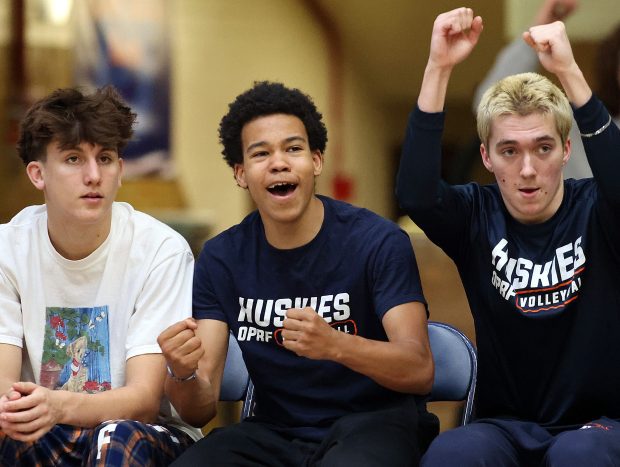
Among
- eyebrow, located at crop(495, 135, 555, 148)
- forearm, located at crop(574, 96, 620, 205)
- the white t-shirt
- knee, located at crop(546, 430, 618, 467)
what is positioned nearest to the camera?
knee, located at crop(546, 430, 618, 467)

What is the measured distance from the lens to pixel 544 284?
10.1 feet

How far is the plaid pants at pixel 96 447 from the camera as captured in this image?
2949 millimetres

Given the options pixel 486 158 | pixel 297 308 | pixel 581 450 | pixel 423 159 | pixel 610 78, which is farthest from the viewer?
pixel 610 78

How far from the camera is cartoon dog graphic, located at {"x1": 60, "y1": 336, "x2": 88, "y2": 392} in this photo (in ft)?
10.8

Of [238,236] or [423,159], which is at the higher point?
[423,159]

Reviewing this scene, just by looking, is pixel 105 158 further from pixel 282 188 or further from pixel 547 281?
pixel 547 281

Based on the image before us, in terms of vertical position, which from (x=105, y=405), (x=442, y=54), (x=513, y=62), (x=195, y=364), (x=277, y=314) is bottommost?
(x=105, y=405)

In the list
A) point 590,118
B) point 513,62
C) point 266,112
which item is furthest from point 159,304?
point 513,62

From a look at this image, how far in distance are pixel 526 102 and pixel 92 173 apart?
1.23m

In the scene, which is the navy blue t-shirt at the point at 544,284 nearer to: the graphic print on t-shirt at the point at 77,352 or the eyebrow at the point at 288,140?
the eyebrow at the point at 288,140

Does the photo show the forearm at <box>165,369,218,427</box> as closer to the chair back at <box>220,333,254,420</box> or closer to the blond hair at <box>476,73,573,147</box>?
the chair back at <box>220,333,254,420</box>

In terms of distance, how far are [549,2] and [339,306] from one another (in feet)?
4.85

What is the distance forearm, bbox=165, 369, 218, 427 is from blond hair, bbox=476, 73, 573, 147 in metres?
1.04

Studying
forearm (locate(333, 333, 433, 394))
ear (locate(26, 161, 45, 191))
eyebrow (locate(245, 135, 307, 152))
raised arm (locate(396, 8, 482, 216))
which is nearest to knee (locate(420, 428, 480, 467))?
forearm (locate(333, 333, 433, 394))
